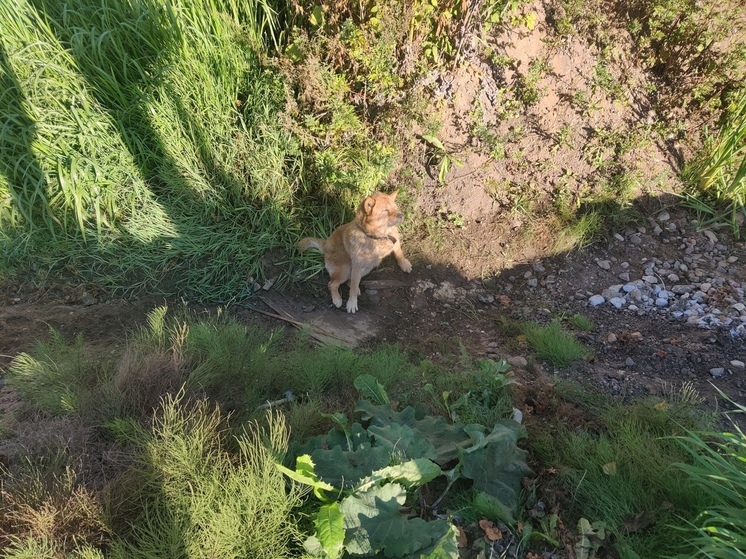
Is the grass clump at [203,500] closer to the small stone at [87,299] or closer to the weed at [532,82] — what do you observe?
the small stone at [87,299]

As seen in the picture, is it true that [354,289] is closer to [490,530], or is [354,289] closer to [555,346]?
[555,346]

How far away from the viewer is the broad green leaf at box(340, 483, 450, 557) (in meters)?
1.78

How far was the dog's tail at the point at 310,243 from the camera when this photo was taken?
14.4ft

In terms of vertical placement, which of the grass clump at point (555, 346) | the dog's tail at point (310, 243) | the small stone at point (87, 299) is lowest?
the small stone at point (87, 299)

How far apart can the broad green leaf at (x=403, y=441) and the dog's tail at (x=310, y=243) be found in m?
2.51

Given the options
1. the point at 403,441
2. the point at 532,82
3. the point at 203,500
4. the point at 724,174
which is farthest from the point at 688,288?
the point at 203,500

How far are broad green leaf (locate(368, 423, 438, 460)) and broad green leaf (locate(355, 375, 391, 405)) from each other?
1.11ft

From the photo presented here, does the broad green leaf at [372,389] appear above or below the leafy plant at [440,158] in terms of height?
below

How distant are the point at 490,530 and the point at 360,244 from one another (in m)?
2.62

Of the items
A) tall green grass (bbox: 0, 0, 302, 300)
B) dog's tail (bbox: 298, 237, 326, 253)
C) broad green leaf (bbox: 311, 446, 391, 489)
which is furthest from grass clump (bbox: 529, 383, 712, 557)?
tall green grass (bbox: 0, 0, 302, 300)

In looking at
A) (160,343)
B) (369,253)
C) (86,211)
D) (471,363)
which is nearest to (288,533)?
(160,343)

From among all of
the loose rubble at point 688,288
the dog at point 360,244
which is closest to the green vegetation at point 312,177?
the dog at point 360,244

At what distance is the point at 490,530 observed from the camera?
1.95m

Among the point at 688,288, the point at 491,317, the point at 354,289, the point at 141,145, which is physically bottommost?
the point at 354,289
